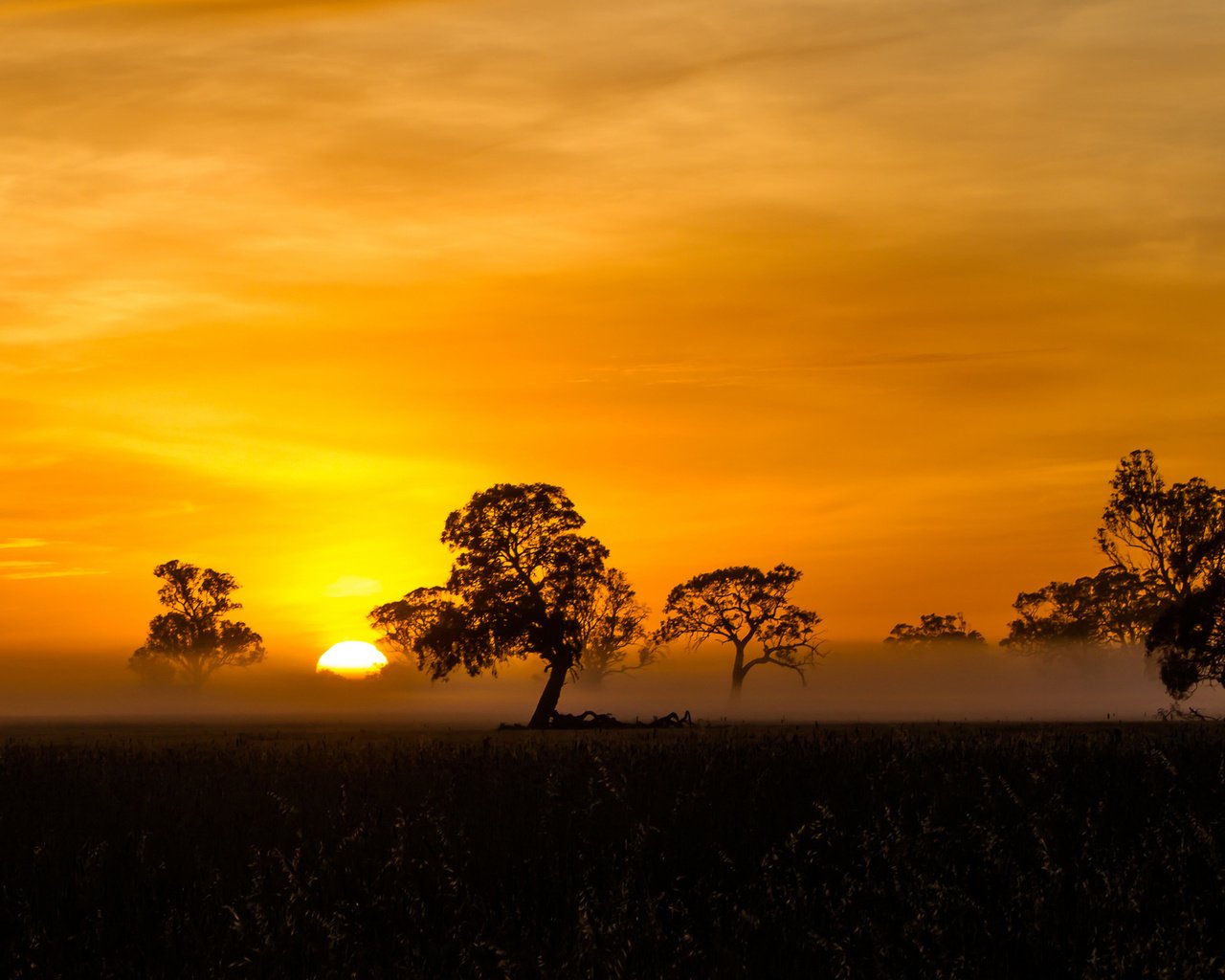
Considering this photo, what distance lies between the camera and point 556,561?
56938 mm

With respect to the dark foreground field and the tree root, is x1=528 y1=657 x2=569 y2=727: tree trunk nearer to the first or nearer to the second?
the tree root

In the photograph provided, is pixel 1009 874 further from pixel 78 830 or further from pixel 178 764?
pixel 178 764

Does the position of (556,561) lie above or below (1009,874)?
above

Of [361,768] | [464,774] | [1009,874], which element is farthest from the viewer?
[361,768]

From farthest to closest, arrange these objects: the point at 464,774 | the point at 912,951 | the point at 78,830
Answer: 1. the point at 464,774
2. the point at 78,830
3. the point at 912,951

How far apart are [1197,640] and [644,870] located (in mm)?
45615

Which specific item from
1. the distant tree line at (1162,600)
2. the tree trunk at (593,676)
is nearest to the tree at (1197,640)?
the distant tree line at (1162,600)

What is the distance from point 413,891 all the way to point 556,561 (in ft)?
153

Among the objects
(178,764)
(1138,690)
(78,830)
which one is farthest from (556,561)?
(1138,690)

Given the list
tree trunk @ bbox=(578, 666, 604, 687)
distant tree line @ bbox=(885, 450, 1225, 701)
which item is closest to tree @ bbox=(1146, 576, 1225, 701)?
distant tree line @ bbox=(885, 450, 1225, 701)

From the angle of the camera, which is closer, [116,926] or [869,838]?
[116,926]

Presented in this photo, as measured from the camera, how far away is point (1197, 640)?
169ft

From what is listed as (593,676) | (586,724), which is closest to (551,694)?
(586,724)

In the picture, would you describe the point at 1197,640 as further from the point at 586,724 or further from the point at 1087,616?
the point at 1087,616
